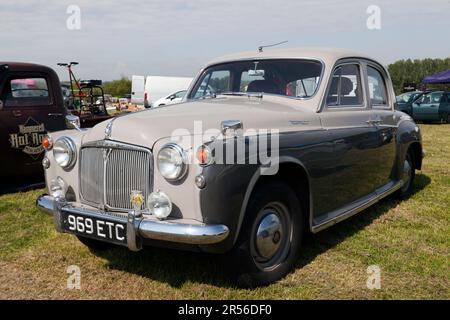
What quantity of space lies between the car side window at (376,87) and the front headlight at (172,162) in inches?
108

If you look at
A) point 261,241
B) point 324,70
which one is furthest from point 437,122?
point 261,241

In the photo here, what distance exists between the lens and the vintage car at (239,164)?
2.88 meters

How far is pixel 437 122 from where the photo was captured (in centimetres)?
1772

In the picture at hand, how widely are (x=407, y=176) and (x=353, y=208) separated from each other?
196 cm

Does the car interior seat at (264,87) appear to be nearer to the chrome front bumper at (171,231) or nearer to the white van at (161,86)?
the chrome front bumper at (171,231)

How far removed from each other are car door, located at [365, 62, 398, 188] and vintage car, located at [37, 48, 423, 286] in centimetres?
5

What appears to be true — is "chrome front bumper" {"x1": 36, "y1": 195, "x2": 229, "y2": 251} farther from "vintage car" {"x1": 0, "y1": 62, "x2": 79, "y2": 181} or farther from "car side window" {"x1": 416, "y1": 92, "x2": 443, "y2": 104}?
"car side window" {"x1": 416, "y1": 92, "x2": 443, "y2": 104}

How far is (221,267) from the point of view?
11.7ft

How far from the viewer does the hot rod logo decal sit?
6.18 meters

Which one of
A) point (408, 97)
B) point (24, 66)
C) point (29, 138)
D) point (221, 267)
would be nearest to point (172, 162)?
point (221, 267)

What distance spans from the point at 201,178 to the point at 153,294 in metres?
1.02
